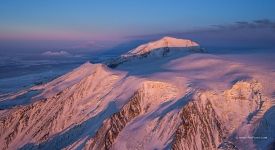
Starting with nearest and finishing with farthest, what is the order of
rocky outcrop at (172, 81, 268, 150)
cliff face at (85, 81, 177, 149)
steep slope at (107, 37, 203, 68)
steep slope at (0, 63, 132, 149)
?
1. rocky outcrop at (172, 81, 268, 150)
2. cliff face at (85, 81, 177, 149)
3. steep slope at (0, 63, 132, 149)
4. steep slope at (107, 37, 203, 68)

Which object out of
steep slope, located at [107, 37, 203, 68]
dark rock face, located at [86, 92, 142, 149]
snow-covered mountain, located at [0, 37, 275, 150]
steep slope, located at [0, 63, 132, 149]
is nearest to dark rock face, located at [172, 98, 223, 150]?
snow-covered mountain, located at [0, 37, 275, 150]

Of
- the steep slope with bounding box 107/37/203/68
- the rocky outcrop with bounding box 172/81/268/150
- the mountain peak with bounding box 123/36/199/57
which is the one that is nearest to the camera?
the rocky outcrop with bounding box 172/81/268/150

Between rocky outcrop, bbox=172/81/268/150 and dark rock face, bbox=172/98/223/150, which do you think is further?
dark rock face, bbox=172/98/223/150

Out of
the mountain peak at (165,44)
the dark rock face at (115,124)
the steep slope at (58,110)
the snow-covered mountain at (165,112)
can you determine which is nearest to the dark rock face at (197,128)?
the snow-covered mountain at (165,112)

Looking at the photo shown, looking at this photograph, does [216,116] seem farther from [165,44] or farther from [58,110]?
[165,44]

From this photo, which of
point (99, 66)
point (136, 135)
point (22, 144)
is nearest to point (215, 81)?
point (136, 135)

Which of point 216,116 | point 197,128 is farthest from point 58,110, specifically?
point 216,116

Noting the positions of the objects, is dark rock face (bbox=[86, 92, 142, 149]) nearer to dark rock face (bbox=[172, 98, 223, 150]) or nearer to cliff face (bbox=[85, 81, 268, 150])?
cliff face (bbox=[85, 81, 268, 150])
